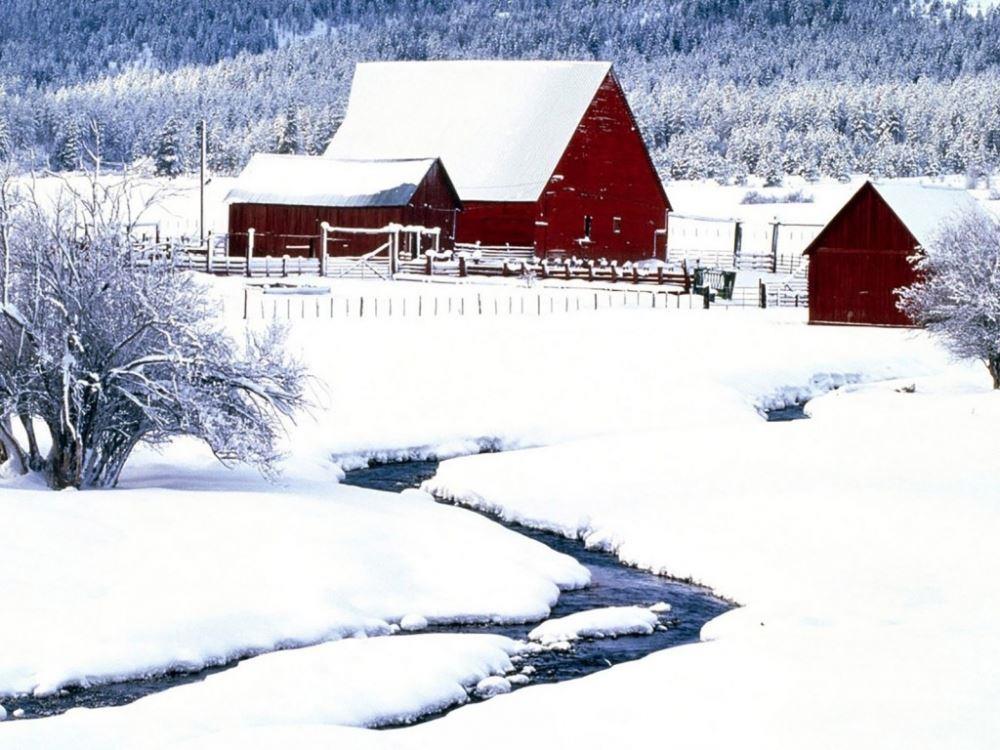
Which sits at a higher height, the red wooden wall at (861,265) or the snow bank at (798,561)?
the red wooden wall at (861,265)

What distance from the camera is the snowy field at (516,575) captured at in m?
12.9

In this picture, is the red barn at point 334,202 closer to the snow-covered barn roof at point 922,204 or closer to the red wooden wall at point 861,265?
the red wooden wall at point 861,265

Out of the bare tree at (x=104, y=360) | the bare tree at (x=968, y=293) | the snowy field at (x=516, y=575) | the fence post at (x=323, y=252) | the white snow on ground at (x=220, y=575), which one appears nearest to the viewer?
the snowy field at (x=516, y=575)

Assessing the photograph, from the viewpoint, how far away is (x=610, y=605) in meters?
18.0

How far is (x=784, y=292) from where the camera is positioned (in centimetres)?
5516

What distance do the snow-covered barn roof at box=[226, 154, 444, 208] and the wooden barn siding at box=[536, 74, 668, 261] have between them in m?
5.97

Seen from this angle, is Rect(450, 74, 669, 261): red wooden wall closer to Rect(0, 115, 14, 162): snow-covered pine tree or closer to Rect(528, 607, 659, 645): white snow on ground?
Rect(0, 115, 14, 162): snow-covered pine tree

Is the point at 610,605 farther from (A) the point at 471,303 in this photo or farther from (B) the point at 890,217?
(B) the point at 890,217

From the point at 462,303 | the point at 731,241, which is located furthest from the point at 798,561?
the point at 731,241

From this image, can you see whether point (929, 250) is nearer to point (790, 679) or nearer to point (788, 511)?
point (788, 511)

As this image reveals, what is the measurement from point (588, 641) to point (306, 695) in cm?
392

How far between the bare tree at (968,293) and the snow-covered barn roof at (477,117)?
24.0 meters

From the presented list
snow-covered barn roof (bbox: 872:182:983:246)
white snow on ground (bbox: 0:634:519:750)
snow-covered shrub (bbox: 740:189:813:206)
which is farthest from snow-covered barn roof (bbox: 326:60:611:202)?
snow-covered shrub (bbox: 740:189:813:206)

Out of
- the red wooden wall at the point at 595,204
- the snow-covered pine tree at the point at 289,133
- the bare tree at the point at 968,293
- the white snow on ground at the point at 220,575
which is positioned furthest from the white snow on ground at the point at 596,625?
the snow-covered pine tree at the point at 289,133
